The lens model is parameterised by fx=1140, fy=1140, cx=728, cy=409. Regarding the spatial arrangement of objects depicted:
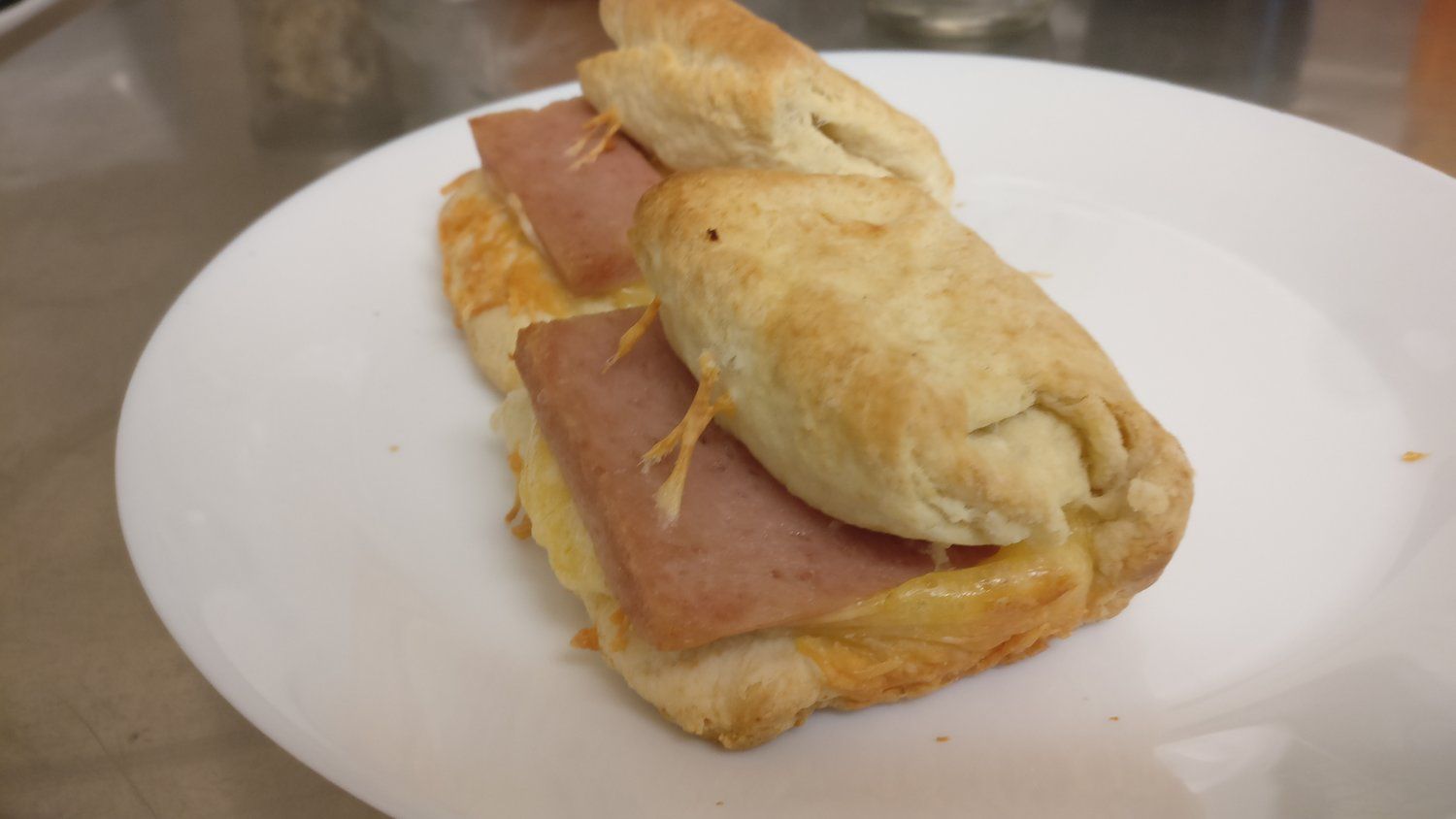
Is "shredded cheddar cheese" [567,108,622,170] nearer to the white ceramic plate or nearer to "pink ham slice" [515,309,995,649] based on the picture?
the white ceramic plate

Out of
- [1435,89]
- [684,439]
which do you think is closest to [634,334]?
[684,439]

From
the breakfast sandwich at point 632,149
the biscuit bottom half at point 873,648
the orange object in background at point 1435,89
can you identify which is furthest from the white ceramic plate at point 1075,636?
the orange object in background at point 1435,89

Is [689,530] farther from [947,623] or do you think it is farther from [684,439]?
[947,623]

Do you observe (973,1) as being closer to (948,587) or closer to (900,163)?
(900,163)

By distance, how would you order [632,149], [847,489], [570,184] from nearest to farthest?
1. [847,489]
2. [570,184]
3. [632,149]

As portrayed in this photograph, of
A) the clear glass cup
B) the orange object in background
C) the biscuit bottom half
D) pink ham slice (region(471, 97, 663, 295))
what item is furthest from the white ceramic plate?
the clear glass cup
